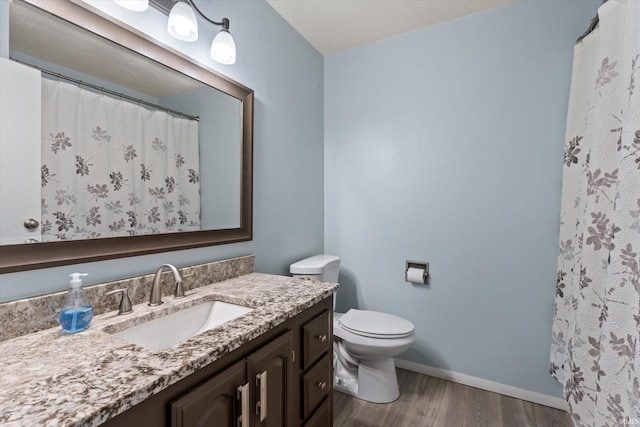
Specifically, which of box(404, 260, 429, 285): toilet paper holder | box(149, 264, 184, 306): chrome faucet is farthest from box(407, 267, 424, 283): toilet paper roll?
box(149, 264, 184, 306): chrome faucet

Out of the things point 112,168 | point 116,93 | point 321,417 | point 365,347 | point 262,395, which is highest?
point 116,93

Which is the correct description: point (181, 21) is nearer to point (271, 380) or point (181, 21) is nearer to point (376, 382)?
point (271, 380)

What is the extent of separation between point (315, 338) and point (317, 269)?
665mm

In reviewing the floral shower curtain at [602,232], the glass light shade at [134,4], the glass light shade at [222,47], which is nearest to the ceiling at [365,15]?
the glass light shade at [222,47]

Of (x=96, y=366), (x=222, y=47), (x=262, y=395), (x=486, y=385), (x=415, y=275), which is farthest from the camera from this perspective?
(x=415, y=275)

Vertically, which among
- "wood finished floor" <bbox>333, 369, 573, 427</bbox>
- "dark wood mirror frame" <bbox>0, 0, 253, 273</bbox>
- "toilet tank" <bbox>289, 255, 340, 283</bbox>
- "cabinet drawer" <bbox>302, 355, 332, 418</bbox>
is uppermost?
"dark wood mirror frame" <bbox>0, 0, 253, 273</bbox>

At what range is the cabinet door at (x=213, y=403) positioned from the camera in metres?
0.67

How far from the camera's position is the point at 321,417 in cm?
130

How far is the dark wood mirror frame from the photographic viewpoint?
2.81ft

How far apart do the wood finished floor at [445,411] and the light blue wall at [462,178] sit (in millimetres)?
124

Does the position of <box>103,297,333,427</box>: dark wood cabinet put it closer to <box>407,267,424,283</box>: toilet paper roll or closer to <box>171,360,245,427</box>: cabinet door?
<box>171,360,245,427</box>: cabinet door

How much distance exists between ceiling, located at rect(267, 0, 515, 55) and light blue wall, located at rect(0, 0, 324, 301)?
0.34ft

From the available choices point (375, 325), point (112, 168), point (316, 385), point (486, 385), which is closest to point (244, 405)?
point (316, 385)

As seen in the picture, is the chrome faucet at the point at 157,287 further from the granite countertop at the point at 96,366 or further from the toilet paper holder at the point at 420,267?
the toilet paper holder at the point at 420,267
